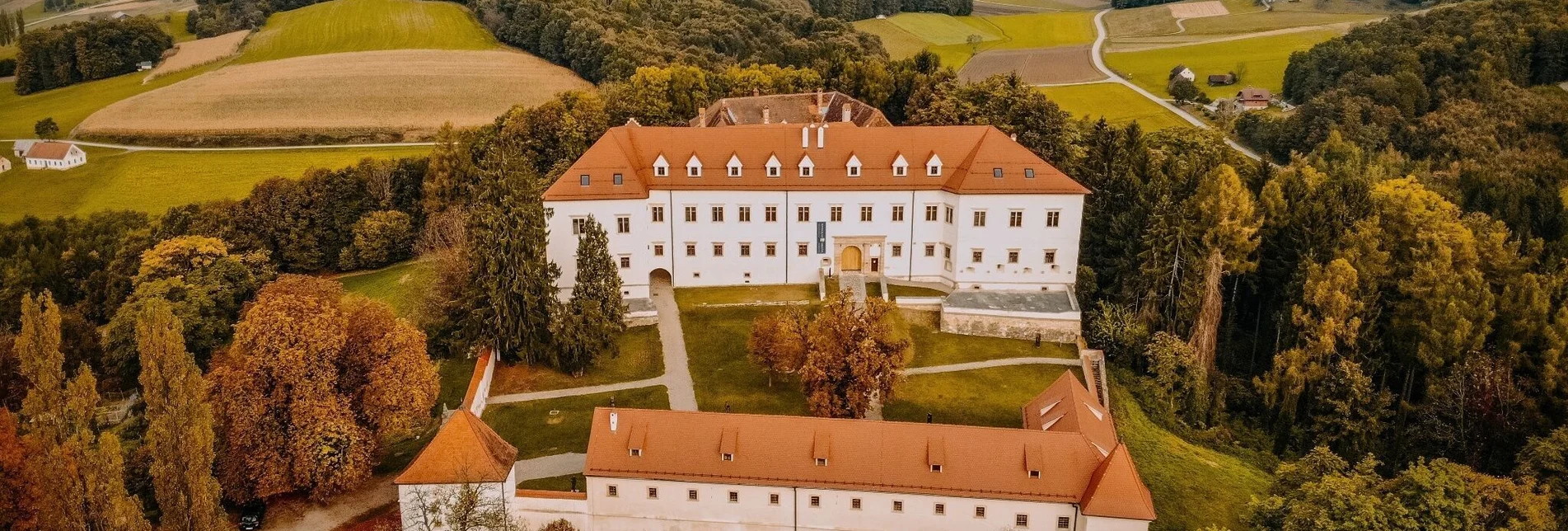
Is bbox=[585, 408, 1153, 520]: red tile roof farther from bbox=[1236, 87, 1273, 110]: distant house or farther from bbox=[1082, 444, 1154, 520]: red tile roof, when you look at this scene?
bbox=[1236, 87, 1273, 110]: distant house

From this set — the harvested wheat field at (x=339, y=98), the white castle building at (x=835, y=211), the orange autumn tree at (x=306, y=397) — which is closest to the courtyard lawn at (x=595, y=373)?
the white castle building at (x=835, y=211)

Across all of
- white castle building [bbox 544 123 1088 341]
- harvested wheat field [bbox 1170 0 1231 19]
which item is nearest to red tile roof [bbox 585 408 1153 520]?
white castle building [bbox 544 123 1088 341]

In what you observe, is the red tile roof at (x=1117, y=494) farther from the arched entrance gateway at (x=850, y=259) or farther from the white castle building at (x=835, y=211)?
the arched entrance gateway at (x=850, y=259)

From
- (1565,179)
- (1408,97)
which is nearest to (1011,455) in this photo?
(1565,179)

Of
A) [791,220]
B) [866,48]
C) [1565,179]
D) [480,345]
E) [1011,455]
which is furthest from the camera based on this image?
[866,48]

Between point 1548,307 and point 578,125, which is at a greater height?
point 578,125

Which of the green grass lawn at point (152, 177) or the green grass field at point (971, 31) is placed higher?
the green grass field at point (971, 31)

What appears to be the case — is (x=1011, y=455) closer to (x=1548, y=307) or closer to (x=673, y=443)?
(x=673, y=443)
